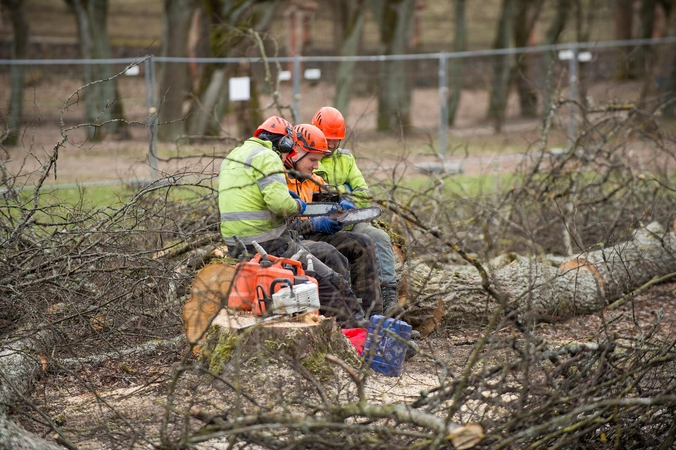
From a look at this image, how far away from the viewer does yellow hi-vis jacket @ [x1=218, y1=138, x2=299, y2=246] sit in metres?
5.48

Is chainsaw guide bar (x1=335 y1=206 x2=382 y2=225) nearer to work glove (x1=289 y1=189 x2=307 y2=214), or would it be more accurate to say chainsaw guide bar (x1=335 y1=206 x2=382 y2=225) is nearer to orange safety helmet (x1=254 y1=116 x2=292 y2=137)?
work glove (x1=289 y1=189 x2=307 y2=214)

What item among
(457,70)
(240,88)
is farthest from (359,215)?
(457,70)

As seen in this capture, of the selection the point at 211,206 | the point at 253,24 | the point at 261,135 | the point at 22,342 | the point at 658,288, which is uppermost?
the point at 253,24

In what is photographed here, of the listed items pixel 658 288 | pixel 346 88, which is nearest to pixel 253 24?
pixel 346 88

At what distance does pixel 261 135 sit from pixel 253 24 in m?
9.74

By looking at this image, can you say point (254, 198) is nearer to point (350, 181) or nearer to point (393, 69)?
point (350, 181)

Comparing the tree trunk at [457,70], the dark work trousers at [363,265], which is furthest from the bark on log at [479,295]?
the tree trunk at [457,70]

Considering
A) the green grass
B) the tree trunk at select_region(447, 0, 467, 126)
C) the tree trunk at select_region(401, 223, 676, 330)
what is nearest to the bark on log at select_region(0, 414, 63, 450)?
the tree trunk at select_region(401, 223, 676, 330)

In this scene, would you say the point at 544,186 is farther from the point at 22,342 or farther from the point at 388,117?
the point at 388,117

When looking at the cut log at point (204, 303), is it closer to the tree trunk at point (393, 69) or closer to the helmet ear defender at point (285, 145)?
the helmet ear defender at point (285, 145)

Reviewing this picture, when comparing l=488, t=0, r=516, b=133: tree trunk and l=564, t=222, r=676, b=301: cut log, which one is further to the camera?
l=488, t=0, r=516, b=133: tree trunk

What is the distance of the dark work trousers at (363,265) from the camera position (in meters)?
6.11

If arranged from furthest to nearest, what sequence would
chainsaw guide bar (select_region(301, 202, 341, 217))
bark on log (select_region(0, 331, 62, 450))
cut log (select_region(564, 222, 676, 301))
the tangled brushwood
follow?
1. cut log (select_region(564, 222, 676, 301))
2. chainsaw guide bar (select_region(301, 202, 341, 217))
3. bark on log (select_region(0, 331, 62, 450))
4. the tangled brushwood

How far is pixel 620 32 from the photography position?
3000 cm
